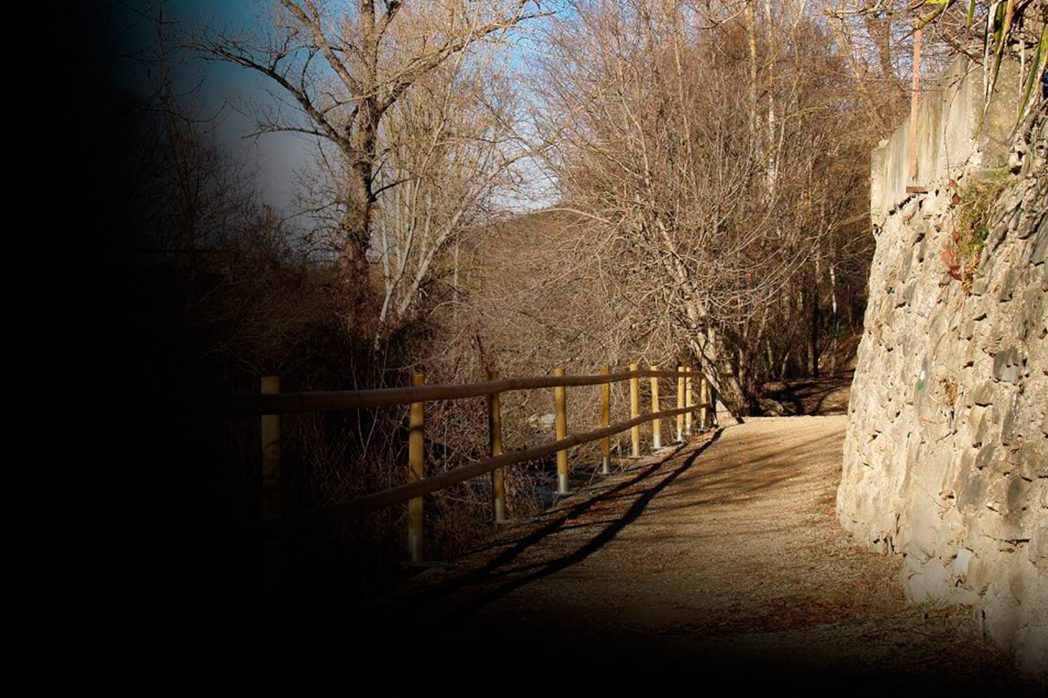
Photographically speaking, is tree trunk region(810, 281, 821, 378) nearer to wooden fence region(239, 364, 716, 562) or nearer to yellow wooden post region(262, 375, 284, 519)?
wooden fence region(239, 364, 716, 562)

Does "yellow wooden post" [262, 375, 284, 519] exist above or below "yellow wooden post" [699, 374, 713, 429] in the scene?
above

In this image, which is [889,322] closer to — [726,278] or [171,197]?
[171,197]

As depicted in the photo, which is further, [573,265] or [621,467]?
[573,265]

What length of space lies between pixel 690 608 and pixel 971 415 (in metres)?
1.54

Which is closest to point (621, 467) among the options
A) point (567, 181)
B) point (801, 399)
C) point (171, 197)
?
point (171, 197)

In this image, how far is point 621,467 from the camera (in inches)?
474

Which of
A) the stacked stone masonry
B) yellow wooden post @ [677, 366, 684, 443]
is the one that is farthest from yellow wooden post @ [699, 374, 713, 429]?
the stacked stone masonry

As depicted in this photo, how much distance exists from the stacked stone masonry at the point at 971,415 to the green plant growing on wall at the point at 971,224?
0.05m

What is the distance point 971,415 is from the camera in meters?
4.68

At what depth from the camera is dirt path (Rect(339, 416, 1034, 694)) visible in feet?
13.6

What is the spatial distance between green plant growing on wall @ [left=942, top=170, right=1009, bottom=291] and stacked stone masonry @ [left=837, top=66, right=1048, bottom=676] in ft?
0.16

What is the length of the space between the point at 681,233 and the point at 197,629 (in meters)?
15.0

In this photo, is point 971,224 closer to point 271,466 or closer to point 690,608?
point 690,608

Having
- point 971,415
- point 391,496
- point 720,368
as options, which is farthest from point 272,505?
point 720,368
